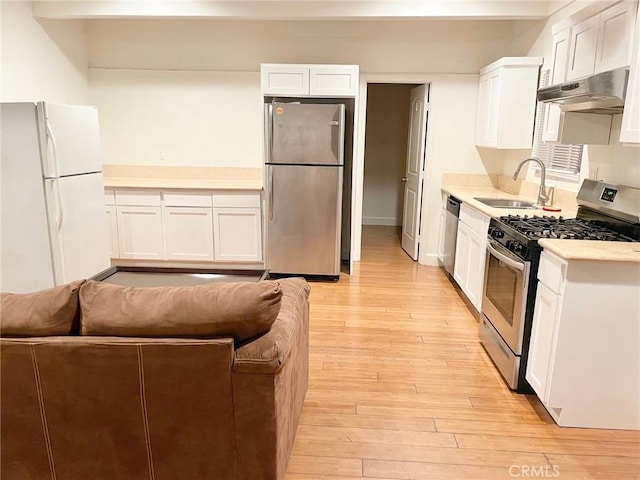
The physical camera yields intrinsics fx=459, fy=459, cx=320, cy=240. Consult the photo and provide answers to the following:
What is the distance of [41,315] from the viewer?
62.8 inches

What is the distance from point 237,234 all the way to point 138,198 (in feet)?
3.57

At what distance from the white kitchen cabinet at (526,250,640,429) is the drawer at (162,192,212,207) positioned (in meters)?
3.34

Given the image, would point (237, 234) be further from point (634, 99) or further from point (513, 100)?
point (634, 99)

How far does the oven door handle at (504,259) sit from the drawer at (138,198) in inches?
131

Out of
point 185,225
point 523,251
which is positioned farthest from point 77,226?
point 523,251

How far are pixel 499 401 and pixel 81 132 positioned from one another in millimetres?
3666

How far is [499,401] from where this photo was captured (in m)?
2.60

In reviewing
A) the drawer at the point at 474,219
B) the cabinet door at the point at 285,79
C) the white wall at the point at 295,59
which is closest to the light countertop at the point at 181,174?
the white wall at the point at 295,59

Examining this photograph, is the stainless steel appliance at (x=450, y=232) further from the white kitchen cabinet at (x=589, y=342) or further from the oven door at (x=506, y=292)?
the white kitchen cabinet at (x=589, y=342)

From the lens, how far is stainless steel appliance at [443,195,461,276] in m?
4.46

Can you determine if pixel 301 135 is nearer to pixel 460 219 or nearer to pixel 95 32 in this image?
pixel 460 219

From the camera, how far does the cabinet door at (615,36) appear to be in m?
2.44

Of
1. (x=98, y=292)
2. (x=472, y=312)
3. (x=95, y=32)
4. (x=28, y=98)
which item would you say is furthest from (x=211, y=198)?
(x=98, y=292)

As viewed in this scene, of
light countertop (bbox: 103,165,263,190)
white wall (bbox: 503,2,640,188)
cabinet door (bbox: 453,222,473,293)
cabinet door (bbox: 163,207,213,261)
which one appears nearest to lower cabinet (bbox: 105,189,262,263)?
cabinet door (bbox: 163,207,213,261)
